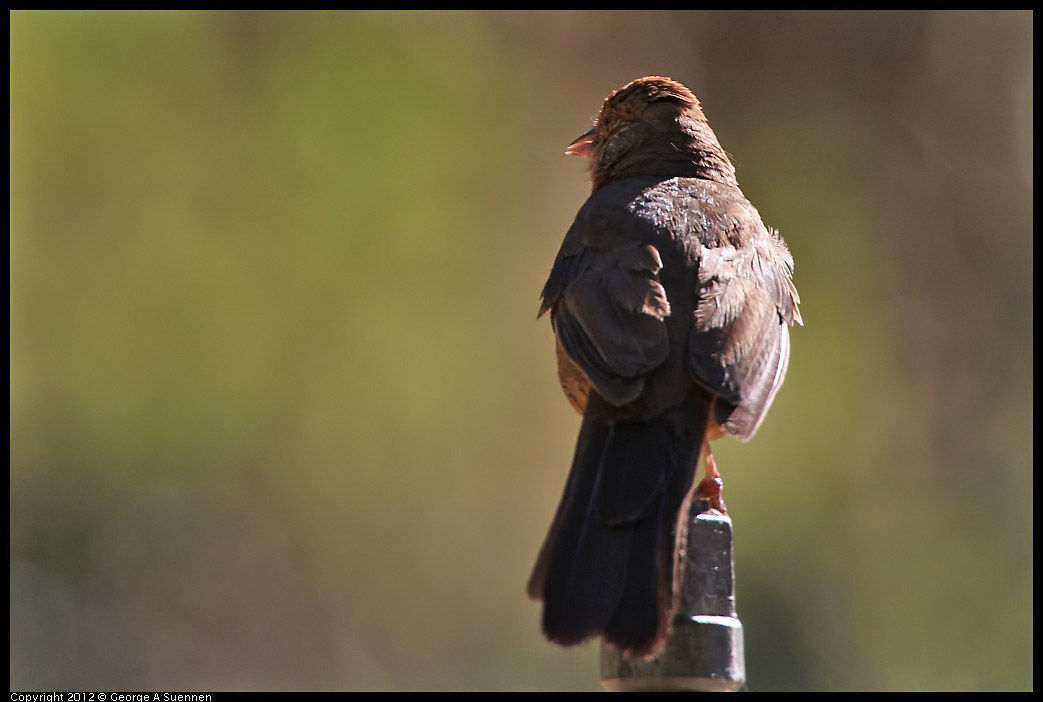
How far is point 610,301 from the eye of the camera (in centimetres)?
438

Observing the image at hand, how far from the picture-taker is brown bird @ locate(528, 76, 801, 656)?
345 cm

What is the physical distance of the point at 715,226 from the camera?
482cm

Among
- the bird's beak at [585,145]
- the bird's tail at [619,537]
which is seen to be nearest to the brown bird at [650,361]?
the bird's tail at [619,537]

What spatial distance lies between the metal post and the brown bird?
9 centimetres

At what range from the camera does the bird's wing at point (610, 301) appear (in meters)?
4.04

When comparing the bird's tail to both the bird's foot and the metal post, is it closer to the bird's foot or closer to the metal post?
the metal post

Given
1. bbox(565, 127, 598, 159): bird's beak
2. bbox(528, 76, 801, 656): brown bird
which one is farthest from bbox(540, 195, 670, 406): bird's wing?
bbox(565, 127, 598, 159): bird's beak

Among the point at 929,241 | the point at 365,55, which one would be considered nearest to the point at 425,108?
the point at 365,55

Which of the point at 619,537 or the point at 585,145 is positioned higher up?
the point at 585,145

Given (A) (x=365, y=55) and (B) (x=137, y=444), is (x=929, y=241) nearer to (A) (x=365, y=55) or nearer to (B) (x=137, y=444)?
(A) (x=365, y=55)

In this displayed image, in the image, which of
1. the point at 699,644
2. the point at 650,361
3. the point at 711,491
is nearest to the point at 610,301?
the point at 650,361

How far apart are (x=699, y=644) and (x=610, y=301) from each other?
4.56 ft

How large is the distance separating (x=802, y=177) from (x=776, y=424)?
2.84m

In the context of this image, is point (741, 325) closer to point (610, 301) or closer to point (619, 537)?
point (610, 301)
